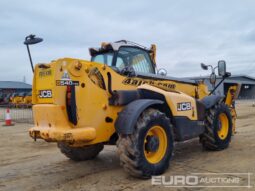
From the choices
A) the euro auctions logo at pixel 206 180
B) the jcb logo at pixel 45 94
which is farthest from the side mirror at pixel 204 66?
the jcb logo at pixel 45 94

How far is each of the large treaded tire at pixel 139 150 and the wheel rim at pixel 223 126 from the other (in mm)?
2602

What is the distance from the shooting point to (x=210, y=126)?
7.18 meters

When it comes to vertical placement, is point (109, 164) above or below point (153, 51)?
below

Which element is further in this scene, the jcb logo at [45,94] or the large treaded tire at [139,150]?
the jcb logo at [45,94]

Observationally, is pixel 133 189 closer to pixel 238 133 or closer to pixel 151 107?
pixel 151 107

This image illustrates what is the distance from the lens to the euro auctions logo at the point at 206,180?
16.0ft

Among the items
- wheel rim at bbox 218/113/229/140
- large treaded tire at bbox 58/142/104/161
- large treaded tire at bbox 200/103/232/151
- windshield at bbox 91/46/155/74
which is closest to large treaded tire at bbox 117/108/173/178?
windshield at bbox 91/46/155/74

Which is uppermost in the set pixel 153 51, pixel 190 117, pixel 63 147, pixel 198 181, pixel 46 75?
pixel 153 51

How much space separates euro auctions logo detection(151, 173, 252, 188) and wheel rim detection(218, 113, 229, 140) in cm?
231

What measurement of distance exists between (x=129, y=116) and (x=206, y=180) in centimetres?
153

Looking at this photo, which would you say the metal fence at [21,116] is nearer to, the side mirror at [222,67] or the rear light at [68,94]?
the side mirror at [222,67]

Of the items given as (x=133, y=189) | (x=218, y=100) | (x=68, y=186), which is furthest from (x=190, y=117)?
(x=68, y=186)

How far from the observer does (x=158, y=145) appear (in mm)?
5617

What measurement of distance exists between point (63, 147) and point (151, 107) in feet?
6.55
